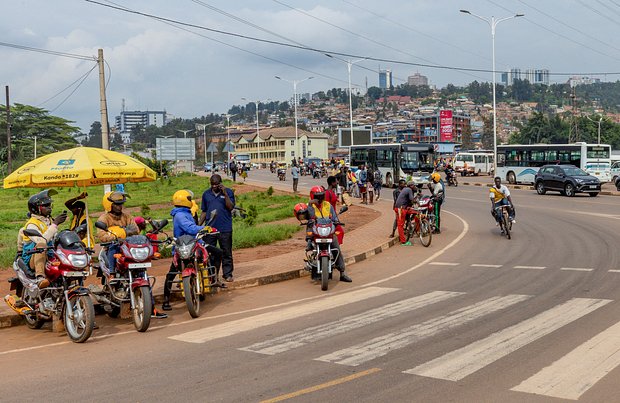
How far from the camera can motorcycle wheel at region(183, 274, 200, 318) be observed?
29.2 ft

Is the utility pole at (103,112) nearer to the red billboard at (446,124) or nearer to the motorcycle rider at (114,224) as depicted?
the motorcycle rider at (114,224)

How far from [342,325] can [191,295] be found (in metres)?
2.17

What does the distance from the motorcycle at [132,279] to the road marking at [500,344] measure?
3.57 metres

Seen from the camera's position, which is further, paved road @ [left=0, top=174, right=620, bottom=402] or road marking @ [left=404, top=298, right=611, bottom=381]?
road marking @ [left=404, top=298, right=611, bottom=381]

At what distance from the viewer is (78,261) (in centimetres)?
789

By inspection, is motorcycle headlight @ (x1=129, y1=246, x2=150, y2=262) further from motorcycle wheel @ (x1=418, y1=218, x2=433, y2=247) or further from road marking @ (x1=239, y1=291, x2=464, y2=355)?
motorcycle wheel @ (x1=418, y1=218, x2=433, y2=247)

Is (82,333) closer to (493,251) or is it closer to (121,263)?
(121,263)

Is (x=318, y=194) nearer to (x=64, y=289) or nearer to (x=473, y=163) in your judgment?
(x=64, y=289)

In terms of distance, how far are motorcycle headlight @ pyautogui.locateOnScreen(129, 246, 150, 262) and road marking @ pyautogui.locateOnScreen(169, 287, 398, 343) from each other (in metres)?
1.07

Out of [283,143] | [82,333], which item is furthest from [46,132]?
[82,333]

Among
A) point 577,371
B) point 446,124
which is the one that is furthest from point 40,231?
point 446,124

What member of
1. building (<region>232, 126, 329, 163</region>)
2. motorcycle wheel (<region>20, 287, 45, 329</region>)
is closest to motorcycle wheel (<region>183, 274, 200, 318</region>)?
motorcycle wheel (<region>20, 287, 45, 329</region>)

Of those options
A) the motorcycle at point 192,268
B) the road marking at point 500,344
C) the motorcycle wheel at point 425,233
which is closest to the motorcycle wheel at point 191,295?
the motorcycle at point 192,268

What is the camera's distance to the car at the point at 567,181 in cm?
3288
